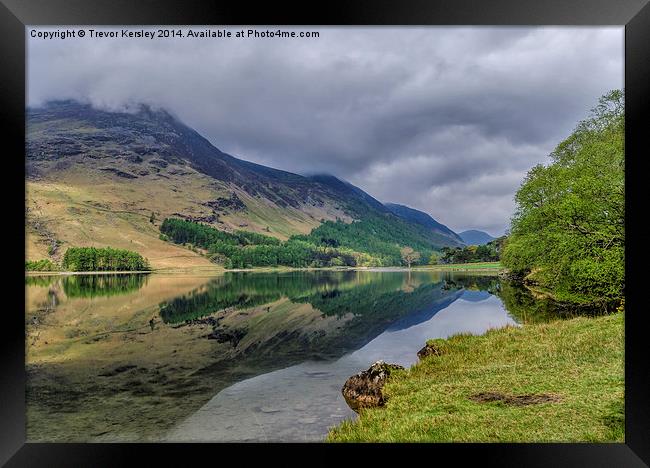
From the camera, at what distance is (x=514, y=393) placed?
27.7ft

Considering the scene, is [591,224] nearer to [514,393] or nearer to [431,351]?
[431,351]

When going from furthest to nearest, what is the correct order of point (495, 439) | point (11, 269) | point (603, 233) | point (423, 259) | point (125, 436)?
point (423, 259) → point (603, 233) → point (125, 436) → point (495, 439) → point (11, 269)

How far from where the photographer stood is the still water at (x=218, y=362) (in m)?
9.97

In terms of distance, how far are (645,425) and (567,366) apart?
454 centimetres

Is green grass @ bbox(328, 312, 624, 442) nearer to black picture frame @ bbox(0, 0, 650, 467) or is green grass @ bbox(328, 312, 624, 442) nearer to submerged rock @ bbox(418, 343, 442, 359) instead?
submerged rock @ bbox(418, 343, 442, 359)

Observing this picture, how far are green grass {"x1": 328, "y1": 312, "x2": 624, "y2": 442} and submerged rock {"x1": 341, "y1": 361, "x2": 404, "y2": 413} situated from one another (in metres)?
0.26

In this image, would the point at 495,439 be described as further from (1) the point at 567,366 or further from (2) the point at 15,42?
(2) the point at 15,42

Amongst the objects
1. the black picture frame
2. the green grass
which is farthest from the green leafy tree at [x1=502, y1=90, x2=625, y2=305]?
the black picture frame

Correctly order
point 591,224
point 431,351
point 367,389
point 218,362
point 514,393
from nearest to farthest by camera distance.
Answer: point 514,393
point 367,389
point 431,351
point 591,224
point 218,362
